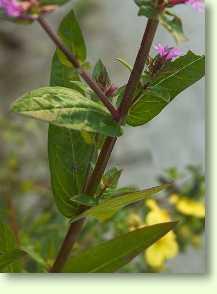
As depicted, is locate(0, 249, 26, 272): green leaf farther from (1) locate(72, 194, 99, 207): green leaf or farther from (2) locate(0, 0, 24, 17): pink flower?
(2) locate(0, 0, 24, 17): pink flower

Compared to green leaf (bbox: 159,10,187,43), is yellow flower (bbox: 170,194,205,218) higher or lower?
lower

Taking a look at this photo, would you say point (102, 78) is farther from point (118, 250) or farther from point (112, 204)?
point (118, 250)

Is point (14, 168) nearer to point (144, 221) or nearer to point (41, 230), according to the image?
point (41, 230)

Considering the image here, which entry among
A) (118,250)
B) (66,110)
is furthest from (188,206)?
(66,110)

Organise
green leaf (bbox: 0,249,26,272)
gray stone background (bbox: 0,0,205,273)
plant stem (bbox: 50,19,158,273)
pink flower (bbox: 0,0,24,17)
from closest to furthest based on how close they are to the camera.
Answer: pink flower (bbox: 0,0,24,17) → plant stem (bbox: 50,19,158,273) → green leaf (bbox: 0,249,26,272) → gray stone background (bbox: 0,0,205,273)

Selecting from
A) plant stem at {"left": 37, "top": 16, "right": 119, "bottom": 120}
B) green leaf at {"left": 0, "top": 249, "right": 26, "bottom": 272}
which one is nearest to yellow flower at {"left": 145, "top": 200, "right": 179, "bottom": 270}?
green leaf at {"left": 0, "top": 249, "right": 26, "bottom": 272}
